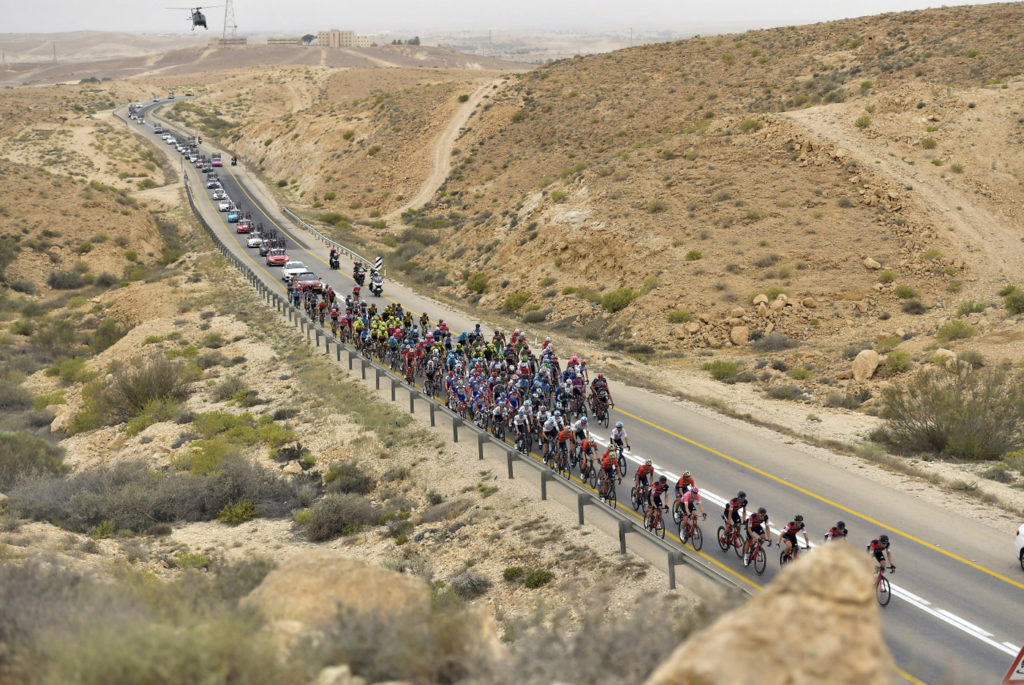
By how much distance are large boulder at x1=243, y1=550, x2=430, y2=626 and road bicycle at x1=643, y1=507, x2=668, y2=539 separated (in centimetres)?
762

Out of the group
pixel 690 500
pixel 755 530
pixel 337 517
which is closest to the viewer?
pixel 755 530

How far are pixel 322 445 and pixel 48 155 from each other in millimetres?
87779

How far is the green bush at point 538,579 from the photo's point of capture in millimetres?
14820

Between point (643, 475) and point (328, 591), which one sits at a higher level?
point (328, 591)

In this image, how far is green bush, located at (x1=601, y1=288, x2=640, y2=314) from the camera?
135 ft

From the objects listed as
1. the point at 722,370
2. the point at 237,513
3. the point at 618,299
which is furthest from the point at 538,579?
the point at 618,299

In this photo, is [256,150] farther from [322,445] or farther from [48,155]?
[322,445]

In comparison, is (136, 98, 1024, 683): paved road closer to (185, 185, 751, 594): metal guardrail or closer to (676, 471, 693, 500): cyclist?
(676, 471, 693, 500): cyclist

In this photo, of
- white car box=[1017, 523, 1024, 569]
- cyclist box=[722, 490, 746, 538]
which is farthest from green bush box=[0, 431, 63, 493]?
white car box=[1017, 523, 1024, 569]

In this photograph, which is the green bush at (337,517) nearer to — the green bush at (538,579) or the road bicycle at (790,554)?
the green bush at (538,579)

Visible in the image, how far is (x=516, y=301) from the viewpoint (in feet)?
153

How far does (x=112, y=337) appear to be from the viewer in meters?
43.9

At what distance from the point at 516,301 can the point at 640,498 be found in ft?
97.1

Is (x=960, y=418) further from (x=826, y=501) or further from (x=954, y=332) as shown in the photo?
(x=954, y=332)
